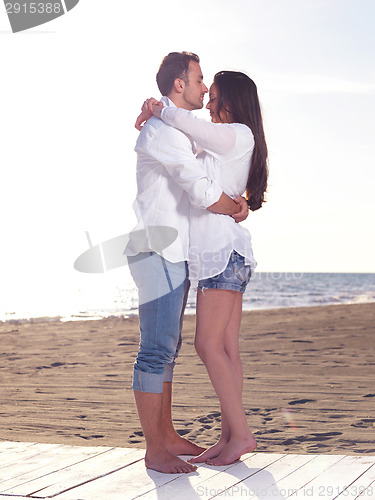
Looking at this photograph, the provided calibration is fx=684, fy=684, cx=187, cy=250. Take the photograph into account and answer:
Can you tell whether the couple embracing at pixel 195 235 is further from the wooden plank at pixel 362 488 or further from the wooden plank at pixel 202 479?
the wooden plank at pixel 362 488

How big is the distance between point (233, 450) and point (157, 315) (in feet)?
2.32

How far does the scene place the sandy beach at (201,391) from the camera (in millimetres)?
4949

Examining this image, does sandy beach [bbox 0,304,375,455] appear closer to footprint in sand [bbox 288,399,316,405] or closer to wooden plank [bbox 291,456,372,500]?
footprint in sand [bbox 288,399,316,405]

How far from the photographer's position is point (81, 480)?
2898 mm

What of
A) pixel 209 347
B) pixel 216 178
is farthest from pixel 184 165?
pixel 209 347

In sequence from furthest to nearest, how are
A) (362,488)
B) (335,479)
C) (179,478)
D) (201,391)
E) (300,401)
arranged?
(201,391), (300,401), (179,478), (335,479), (362,488)

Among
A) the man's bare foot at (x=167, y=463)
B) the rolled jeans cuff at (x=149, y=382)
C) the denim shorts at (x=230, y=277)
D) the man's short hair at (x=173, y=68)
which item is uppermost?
the man's short hair at (x=173, y=68)

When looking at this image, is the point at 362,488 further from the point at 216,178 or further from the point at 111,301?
the point at 111,301

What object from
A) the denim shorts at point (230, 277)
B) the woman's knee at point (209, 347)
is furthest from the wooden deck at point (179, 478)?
the denim shorts at point (230, 277)

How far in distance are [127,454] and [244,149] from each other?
158cm

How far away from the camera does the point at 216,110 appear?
330 centimetres

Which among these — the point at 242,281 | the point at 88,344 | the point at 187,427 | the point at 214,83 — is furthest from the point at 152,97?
the point at 88,344

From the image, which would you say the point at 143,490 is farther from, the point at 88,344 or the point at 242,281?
the point at 88,344

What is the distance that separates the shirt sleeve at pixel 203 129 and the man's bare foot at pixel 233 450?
1327 mm
